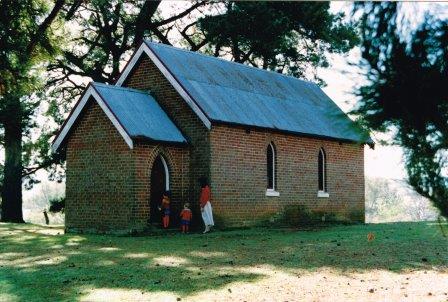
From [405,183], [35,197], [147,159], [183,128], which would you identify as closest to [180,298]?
[405,183]

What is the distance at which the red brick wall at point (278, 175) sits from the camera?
73.9 feet

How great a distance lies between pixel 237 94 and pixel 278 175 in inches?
150

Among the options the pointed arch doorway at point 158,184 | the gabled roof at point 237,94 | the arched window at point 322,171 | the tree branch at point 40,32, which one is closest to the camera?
the tree branch at point 40,32

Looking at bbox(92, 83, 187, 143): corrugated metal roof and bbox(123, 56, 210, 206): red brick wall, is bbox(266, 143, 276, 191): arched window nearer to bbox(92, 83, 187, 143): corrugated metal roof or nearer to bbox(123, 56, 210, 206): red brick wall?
bbox(123, 56, 210, 206): red brick wall

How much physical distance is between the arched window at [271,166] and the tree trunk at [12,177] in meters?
14.7

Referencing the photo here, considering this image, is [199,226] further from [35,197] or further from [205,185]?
[35,197]

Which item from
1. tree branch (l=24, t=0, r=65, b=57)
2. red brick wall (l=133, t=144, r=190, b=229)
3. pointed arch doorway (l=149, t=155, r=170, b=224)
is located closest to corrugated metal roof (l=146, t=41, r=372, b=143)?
red brick wall (l=133, t=144, r=190, b=229)

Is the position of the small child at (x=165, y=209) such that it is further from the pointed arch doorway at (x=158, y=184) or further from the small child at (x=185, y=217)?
the pointed arch doorway at (x=158, y=184)

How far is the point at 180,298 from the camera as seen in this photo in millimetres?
9203

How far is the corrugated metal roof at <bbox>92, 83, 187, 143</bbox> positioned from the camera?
20.9 metres

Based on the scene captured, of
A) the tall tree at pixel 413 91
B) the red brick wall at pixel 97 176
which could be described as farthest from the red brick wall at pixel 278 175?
the tall tree at pixel 413 91

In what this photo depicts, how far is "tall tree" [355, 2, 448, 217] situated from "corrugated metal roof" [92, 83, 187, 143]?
48.4 feet

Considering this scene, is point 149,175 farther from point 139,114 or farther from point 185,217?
point 139,114

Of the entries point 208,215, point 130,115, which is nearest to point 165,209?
point 208,215
